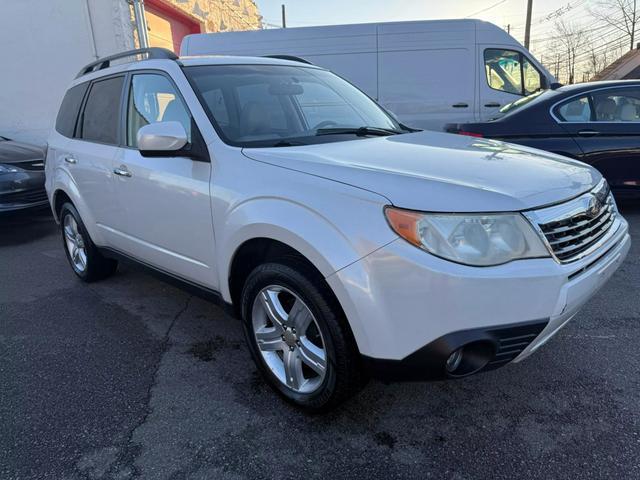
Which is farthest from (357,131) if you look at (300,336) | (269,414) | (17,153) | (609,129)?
(17,153)

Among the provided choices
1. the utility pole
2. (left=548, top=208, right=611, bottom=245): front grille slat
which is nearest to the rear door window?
(left=548, top=208, right=611, bottom=245): front grille slat

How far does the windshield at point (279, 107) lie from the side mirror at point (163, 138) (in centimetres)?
21

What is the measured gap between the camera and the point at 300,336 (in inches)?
89.7

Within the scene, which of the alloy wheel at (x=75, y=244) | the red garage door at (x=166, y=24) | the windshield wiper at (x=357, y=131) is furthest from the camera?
the red garage door at (x=166, y=24)

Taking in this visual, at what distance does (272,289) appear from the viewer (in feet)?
7.61

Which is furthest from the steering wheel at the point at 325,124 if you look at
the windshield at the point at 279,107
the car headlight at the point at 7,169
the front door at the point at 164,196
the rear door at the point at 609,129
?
the car headlight at the point at 7,169

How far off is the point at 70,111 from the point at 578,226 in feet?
13.7

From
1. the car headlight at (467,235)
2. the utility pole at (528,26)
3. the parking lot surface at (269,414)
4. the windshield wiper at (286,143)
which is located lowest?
the parking lot surface at (269,414)

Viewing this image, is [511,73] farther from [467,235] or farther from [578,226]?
[467,235]

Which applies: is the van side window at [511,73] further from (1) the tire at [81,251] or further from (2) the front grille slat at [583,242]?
(1) the tire at [81,251]

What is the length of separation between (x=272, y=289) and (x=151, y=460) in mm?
907

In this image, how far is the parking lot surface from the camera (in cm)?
204

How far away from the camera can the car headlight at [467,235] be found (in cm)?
178

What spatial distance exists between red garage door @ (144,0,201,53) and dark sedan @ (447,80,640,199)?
8.41 m
